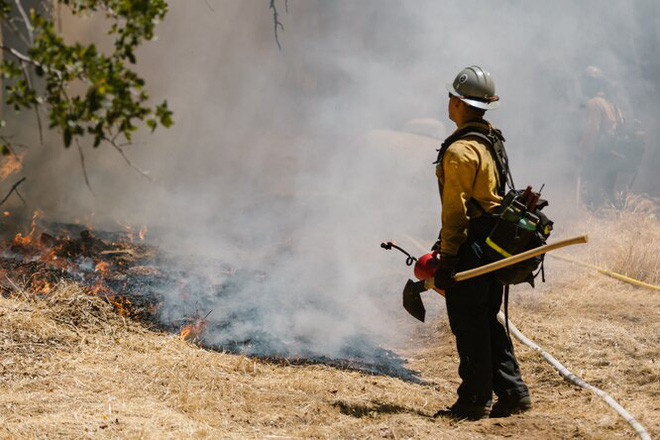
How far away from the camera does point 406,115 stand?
17922mm

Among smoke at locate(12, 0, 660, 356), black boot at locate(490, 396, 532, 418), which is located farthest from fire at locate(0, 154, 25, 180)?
black boot at locate(490, 396, 532, 418)

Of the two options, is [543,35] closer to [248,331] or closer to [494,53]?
[494,53]

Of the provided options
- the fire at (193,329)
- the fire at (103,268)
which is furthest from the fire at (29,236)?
the fire at (193,329)

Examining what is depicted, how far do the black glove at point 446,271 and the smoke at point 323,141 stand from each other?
214 cm

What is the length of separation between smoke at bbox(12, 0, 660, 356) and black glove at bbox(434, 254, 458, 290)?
214cm

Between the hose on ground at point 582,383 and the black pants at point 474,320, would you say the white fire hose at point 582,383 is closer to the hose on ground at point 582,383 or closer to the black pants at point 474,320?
the hose on ground at point 582,383

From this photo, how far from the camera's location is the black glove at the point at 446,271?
3900 mm

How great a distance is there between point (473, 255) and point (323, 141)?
1219cm

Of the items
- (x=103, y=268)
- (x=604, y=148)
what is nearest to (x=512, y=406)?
(x=103, y=268)

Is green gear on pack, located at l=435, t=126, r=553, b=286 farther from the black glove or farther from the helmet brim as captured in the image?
the helmet brim

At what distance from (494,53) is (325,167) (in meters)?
7.65

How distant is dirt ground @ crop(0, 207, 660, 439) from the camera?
3707mm

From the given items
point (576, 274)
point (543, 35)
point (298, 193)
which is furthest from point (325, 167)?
point (543, 35)

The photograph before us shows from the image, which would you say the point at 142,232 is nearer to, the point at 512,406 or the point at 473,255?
the point at 473,255
